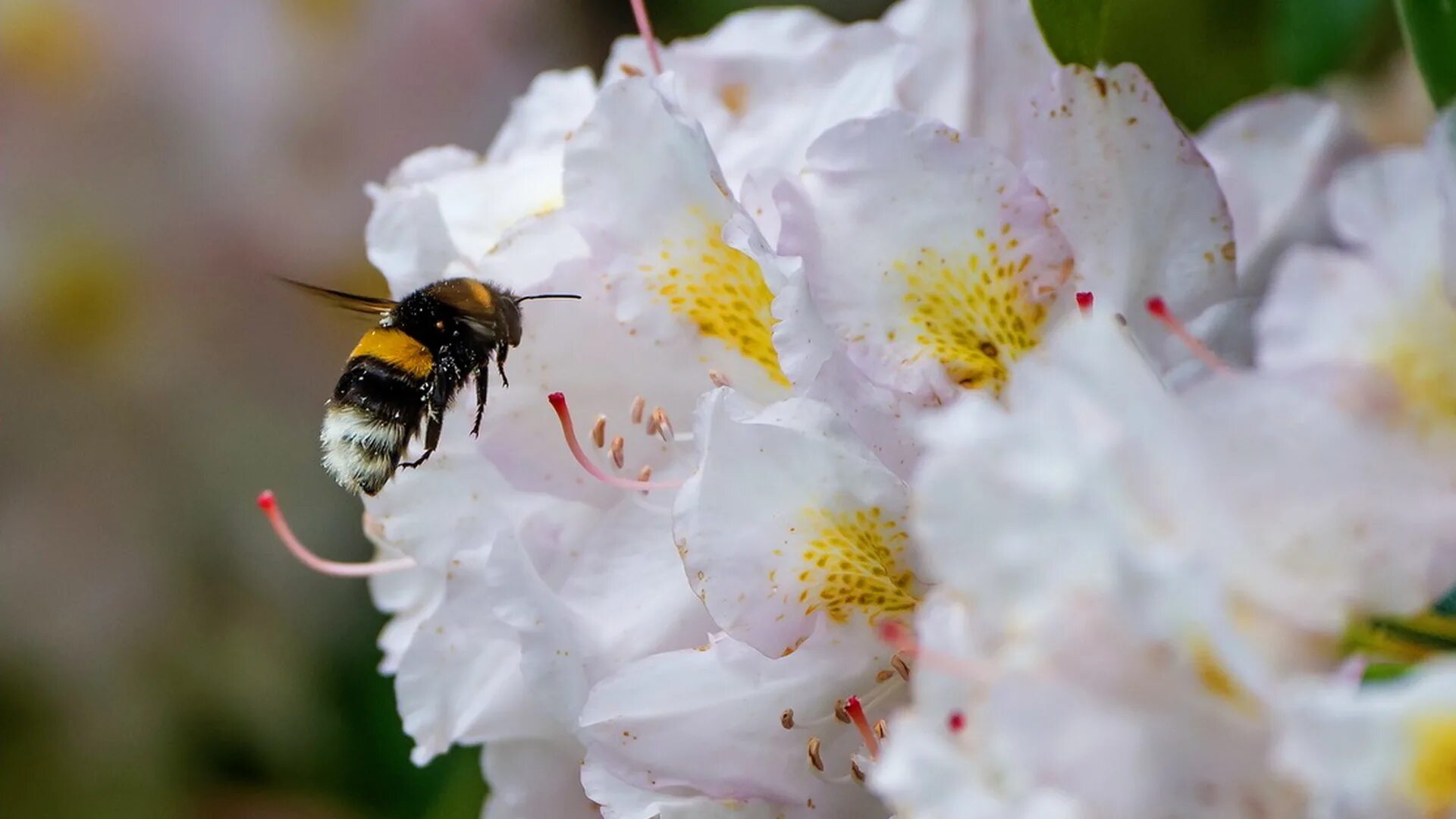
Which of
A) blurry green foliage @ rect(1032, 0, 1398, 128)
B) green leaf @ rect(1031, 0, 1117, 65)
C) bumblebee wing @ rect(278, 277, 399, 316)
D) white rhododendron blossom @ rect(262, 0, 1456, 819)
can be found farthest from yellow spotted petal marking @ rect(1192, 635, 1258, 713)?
blurry green foliage @ rect(1032, 0, 1398, 128)

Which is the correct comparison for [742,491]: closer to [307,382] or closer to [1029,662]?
[1029,662]

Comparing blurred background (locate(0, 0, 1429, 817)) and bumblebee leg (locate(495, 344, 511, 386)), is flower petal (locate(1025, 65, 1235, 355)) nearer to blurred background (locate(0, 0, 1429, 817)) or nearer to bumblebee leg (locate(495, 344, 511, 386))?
bumblebee leg (locate(495, 344, 511, 386))

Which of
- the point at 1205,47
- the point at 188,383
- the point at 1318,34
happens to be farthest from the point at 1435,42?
the point at 188,383

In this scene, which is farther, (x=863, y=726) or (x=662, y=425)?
(x=662, y=425)

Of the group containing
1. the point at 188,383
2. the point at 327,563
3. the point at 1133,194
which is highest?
the point at 1133,194

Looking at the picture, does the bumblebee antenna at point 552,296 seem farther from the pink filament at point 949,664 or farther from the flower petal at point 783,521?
the pink filament at point 949,664

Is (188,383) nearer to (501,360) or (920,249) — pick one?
(501,360)

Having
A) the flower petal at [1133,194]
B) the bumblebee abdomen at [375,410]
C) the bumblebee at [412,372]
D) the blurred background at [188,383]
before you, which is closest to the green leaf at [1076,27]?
the flower petal at [1133,194]
